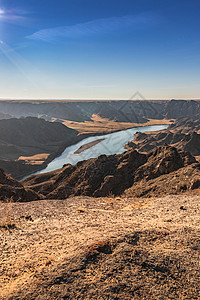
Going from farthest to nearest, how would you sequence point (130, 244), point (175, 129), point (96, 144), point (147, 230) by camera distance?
point (175, 129) < point (96, 144) < point (147, 230) < point (130, 244)

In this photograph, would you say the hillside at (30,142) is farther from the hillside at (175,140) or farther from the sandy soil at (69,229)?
the sandy soil at (69,229)

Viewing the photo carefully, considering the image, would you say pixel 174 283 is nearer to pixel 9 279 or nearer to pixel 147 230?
pixel 147 230

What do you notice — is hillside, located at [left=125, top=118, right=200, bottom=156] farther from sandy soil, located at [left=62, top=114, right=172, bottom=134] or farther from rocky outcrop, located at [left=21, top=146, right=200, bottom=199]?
rocky outcrop, located at [left=21, top=146, right=200, bottom=199]

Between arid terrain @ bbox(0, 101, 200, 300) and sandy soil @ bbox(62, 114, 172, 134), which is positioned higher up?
sandy soil @ bbox(62, 114, 172, 134)

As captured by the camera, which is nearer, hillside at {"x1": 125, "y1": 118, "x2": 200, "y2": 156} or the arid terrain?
the arid terrain

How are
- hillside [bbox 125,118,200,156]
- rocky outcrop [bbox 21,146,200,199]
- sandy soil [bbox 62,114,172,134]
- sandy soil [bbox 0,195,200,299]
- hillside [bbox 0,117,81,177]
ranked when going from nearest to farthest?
sandy soil [bbox 0,195,200,299] → rocky outcrop [bbox 21,146,200,199] → hillside [bbox 0,117,81,177] → hillside [bbox 125,118,200,156] → sandy soil [bbox 62,114,172,134]

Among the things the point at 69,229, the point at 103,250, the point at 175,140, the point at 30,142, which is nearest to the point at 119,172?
the point at 69,229

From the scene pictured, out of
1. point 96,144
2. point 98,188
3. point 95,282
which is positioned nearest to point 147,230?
point 95,282

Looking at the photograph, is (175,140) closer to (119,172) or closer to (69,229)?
(119,172)

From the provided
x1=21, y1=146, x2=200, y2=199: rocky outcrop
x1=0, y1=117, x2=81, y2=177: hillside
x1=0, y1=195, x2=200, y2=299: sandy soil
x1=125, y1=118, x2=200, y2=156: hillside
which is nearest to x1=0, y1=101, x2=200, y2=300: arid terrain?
x1=0, y1=195, x2=200, y2=299: sandy soil
